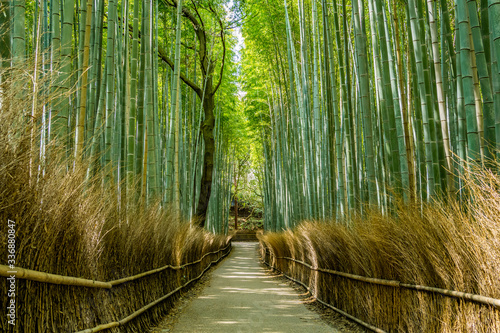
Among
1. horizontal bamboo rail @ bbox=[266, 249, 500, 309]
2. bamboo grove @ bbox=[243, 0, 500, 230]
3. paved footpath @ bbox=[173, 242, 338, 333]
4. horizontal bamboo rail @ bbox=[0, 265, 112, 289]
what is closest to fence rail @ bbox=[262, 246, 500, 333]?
horizontal bamboo rail @ bbox=[266, 249, 500, 309]

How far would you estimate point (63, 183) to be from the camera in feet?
5.78

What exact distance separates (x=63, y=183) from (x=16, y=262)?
1.33 feet

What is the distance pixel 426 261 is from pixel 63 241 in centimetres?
188

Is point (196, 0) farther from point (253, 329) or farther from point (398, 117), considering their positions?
point (253, 329)

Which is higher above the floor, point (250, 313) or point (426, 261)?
point (426, 261)

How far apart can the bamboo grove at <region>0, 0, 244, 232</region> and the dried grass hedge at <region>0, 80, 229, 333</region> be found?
9 cm

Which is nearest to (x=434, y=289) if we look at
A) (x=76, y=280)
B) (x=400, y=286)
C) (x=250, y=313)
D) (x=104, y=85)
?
(x=400, y=286)

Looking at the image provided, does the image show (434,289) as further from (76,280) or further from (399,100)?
(399,100)

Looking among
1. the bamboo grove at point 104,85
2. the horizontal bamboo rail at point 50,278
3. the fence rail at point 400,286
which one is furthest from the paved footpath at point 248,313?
the bamboo grove at point 104,85

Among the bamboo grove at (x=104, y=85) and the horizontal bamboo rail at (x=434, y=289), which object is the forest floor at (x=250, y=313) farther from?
the bamboo grove at (x=104, y=85)

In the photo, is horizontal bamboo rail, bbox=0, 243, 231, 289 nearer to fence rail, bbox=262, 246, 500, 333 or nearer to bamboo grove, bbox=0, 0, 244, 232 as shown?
bamboo grove, bbox=0, 0, 244, 232

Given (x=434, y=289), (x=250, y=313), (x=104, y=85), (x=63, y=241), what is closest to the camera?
(x=63, y=241)

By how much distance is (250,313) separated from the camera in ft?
12.8

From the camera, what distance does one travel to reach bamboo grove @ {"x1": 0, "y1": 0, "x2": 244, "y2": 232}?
1714 mm
